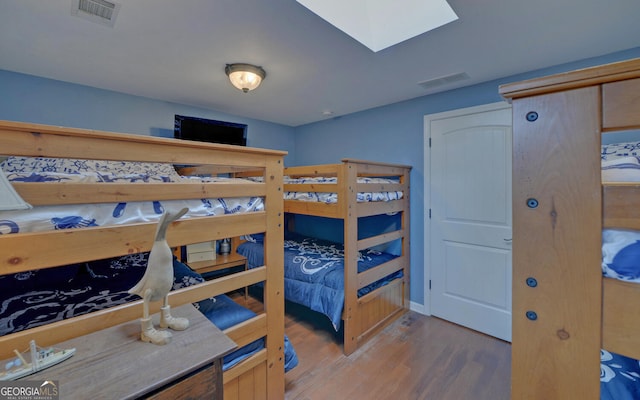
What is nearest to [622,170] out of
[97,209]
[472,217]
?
[97,209]

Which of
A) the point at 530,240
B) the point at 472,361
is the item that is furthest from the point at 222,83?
the point at 472,361

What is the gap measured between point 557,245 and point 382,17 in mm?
1809

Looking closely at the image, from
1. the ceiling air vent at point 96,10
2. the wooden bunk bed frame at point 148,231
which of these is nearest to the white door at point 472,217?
the wooden bunk bed frame at point 148,231

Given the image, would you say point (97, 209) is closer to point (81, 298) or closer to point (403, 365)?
point (81, 298)

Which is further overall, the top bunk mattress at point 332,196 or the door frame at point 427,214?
the door frame at point 427,214

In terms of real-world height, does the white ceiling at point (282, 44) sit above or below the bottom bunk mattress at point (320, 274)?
above

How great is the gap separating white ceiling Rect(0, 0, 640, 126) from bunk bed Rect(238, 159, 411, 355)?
32.4 inches

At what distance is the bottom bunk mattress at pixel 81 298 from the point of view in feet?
3.62

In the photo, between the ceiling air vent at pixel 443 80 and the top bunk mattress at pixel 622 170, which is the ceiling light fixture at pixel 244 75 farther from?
the top bunk mattress at pixel 622 170

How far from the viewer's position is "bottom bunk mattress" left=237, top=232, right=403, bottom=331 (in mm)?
2208

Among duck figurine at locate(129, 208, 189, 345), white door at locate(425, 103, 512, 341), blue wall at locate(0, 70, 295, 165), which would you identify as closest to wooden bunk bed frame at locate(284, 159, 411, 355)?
white door at locate(425, 103, 512, 341)

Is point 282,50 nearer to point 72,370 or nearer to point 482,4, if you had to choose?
point 482,4

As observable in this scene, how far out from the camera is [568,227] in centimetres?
64

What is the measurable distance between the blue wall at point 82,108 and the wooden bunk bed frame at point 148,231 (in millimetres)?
2209
